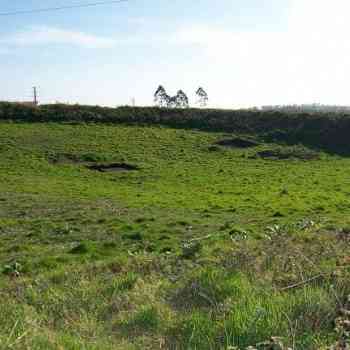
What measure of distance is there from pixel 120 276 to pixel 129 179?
64.8 feet

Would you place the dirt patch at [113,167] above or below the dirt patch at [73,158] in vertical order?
below

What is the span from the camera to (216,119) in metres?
42.2

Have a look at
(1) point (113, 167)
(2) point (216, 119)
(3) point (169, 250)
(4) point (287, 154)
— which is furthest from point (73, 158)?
(3) point (169, 250)

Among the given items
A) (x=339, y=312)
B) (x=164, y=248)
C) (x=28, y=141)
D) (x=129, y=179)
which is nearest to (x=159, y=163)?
(x=129, y=179)

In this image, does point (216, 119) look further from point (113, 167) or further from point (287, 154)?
point (113, 167)

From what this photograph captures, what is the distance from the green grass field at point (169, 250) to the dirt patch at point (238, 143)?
11.9ft

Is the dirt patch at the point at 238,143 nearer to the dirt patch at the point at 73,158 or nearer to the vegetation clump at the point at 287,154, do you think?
the vegetation clump at the point at 287,154

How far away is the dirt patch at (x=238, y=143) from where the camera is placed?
36594mm

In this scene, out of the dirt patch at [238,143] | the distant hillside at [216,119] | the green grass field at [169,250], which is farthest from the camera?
the distant hillside at [216,119]

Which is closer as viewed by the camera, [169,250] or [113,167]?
[169,250]

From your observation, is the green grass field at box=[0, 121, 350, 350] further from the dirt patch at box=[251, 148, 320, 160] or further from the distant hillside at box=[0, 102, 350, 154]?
the distant hillside at box=[0, 102, 350, 154]

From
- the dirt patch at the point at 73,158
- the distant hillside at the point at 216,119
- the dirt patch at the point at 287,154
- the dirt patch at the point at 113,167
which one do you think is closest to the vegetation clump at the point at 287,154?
the dirt patch at the point at 287,154

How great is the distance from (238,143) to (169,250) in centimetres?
2681

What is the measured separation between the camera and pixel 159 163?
30562 mm
